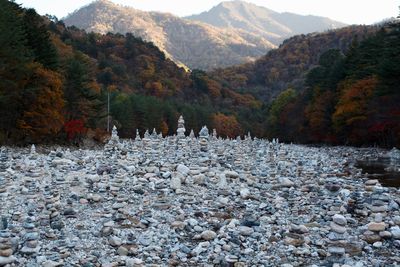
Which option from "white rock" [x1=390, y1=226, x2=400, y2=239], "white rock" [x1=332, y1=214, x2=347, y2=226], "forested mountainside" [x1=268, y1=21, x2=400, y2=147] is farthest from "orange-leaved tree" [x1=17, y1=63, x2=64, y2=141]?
"forested mountainside" [x1=268, y1=21, x2=400, y2=147]

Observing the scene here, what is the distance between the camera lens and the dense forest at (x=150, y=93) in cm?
3641

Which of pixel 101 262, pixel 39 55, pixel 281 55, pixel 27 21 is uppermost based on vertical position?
pixel 281 55

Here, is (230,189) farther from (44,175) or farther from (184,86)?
(184,86)

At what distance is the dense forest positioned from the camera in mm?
36406

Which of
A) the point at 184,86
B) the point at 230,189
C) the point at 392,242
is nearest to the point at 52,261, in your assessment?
the point at 230,189

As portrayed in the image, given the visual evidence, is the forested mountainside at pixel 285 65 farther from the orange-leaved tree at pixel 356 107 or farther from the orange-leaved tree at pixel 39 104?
the orange-leaved tree at pixel 39 104

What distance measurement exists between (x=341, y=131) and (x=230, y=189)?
50624mm

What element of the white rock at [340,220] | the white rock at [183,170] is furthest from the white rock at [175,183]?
the white rock at [340,220]

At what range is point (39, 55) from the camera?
42062mm

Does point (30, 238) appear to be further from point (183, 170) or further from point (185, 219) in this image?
point (183, 170)

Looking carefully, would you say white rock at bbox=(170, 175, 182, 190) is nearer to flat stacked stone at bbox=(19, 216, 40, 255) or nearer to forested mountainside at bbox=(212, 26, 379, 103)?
flat stacked stone at bbox=(19, 216, 40, 255)

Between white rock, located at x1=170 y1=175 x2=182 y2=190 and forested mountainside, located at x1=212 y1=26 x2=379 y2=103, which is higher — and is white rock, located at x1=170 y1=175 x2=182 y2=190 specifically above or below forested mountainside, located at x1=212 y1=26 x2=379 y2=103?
below

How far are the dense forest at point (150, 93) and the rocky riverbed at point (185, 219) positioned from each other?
22.2 metres

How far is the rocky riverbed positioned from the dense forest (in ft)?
72.9
